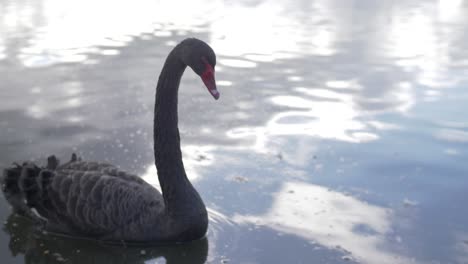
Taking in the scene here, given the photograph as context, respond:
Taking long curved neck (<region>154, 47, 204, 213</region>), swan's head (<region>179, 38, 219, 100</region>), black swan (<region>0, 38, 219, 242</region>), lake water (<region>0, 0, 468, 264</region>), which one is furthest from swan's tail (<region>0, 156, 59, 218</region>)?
swan's head (<region>179, 38, 219, 100</region>)

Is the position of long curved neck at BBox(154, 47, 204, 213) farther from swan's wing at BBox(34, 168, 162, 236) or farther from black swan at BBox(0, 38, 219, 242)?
swan's wing at BBox(34, 168, 162, 236)

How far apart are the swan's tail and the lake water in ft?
0.48

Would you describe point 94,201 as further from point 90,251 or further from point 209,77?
point 209,77

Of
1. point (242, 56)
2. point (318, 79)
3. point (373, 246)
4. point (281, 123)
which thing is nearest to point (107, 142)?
point (281, 123)

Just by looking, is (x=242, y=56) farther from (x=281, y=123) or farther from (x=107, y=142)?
(x=107, y=142)

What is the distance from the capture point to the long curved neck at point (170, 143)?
10.3ft

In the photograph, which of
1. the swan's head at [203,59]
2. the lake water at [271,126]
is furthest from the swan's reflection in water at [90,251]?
the swan's head at [203,59]

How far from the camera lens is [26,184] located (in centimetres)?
323

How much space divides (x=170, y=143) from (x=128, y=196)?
0.29 metres

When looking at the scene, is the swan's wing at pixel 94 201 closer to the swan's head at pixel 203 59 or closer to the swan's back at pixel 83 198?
the swan's back at pixel 83 198

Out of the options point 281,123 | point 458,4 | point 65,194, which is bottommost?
point 458,4

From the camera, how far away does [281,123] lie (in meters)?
4.90

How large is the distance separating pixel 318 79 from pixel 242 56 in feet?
3.36

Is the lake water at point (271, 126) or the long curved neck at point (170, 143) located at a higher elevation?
the long curved neck at point (170, 143)
